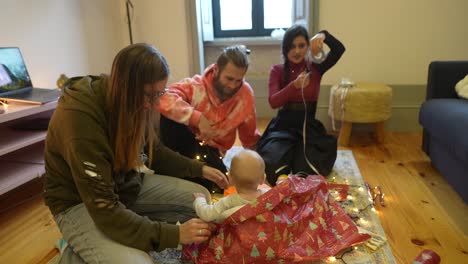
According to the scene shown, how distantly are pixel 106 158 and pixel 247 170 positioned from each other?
1.43 feet

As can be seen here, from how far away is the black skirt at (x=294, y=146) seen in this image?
6.18 feet

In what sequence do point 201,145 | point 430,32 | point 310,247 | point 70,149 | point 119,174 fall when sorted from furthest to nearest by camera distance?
point 430,32
point 201,145
point 310,247
point 119,174
point 70,149

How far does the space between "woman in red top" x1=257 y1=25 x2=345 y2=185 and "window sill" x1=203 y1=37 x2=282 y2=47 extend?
1.25 m

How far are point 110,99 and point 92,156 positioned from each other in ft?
0.51

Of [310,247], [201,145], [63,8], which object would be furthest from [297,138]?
[63,8]

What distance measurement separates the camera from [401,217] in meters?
1.60

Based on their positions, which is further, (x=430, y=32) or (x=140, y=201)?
(x=430, y=32)

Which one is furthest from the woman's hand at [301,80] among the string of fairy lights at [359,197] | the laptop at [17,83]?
the laptop at [17,83]

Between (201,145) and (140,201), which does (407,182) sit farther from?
(140,201)

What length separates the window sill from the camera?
329cm

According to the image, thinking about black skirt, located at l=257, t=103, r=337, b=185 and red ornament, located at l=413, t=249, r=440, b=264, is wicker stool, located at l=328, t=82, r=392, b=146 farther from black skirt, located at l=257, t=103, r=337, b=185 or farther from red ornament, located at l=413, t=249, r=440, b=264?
red ornament, located at l=413, t=249, r=440, b=264

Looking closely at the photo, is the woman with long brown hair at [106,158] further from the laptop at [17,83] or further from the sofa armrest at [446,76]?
the sofa armrest at [446,76]

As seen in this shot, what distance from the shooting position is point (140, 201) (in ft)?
4.26

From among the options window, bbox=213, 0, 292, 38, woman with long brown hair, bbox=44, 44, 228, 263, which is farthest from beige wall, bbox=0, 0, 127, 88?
woman with long brown hair, bbox=44, 44, 228, 263
